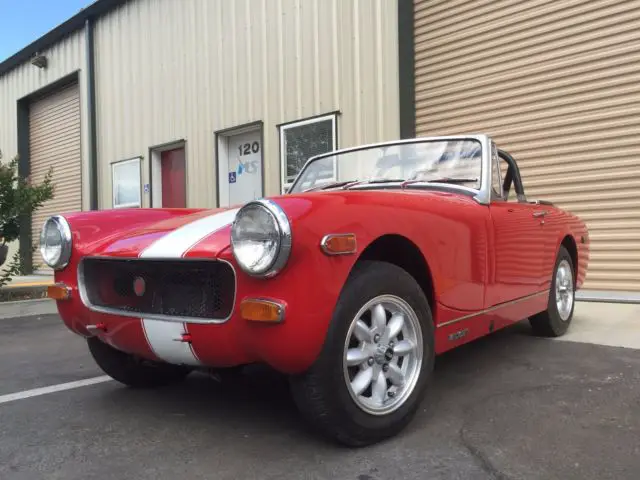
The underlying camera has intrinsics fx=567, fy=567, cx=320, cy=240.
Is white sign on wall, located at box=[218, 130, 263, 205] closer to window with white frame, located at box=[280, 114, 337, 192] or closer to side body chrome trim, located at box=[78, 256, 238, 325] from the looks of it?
window with white frame, located at box=[280, 114, 337, 192]

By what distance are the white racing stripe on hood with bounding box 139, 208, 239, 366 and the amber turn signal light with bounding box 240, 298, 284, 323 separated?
0.34 meters

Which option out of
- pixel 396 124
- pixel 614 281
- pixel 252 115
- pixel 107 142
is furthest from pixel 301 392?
pixel 107 142

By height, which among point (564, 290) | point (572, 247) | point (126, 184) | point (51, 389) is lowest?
point (51, 389)

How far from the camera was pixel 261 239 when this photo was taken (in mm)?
2135

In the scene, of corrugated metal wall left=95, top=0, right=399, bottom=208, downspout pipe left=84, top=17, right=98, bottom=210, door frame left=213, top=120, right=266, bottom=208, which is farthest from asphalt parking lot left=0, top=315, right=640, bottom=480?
downspout pipe left=84, top=17, right=98, bottom=210

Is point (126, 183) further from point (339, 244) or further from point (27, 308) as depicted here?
point (339, 244)

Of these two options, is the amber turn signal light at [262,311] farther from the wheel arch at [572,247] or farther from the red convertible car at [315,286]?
the wheel arch at [572,247]

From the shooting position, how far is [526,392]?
305 centimetres

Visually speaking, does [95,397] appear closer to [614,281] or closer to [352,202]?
[352,202]

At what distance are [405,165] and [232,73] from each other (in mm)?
7521

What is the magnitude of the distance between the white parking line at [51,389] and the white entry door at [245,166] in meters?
6.59

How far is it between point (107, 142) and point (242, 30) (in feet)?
16.8

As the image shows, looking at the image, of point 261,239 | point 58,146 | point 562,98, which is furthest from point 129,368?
point 58,146

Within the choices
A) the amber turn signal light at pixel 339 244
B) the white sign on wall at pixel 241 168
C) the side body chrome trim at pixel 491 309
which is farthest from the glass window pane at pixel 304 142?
the amber turn signal light at pixel 339 244
